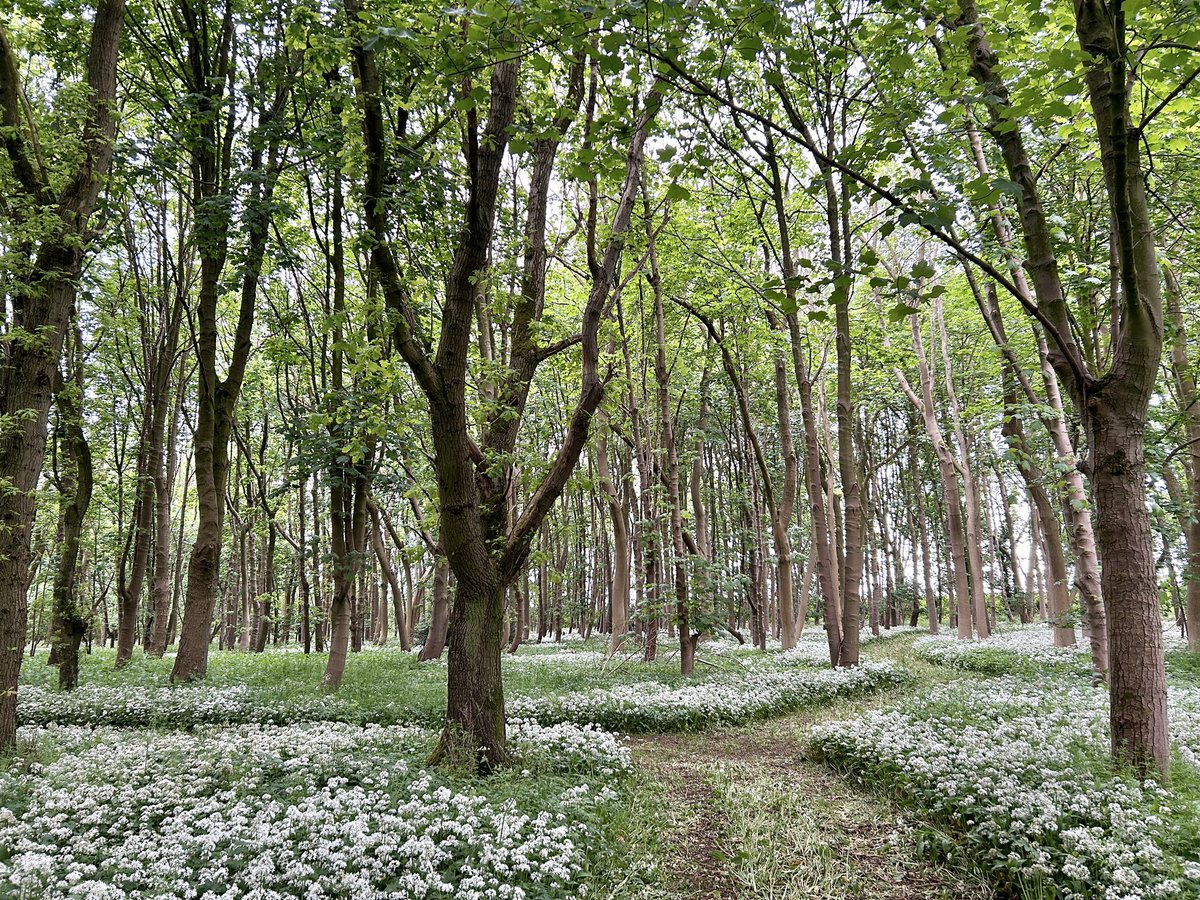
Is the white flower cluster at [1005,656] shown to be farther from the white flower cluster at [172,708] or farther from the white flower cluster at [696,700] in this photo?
the white flower cluster at [172,708]

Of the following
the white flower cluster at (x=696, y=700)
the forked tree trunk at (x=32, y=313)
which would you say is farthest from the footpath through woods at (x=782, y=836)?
the forked tree trunk at (x=32, y=313)

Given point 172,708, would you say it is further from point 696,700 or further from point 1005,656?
point 1005,656

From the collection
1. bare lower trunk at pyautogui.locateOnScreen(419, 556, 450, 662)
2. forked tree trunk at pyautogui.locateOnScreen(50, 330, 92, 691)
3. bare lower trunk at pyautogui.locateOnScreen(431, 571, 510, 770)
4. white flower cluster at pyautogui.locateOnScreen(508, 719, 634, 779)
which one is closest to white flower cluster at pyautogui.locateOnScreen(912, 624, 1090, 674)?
white flower cluster at pyautogui.locateOnScreen(508, 719, 634, 779)

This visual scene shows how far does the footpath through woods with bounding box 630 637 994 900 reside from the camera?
4555 millimetres

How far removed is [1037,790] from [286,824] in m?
5.67

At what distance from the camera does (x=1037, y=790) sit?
191 inches

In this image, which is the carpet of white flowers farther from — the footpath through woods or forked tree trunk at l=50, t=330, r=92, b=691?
forked tree trunk at l=50, t=330, r=92, b=691

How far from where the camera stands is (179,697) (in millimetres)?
9453

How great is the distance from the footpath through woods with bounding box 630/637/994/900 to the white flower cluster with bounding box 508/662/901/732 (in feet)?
3.77

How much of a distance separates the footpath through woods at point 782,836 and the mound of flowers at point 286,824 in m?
0.78

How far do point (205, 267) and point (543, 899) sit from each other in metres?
11.8

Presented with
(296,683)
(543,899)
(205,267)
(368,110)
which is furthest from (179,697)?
(368,110)

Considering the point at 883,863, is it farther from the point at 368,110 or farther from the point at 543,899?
the point at 368,110

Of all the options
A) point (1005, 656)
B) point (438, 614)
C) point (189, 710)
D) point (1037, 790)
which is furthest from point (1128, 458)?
point (438, 614)
